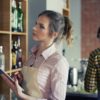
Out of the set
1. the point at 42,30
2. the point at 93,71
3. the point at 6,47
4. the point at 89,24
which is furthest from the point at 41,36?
the point at 89,24

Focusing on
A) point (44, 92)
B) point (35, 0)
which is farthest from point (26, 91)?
point (35, 0)

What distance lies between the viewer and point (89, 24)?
396 cm

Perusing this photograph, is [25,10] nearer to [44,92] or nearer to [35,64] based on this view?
[35,64]

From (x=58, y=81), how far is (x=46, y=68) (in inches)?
4.1

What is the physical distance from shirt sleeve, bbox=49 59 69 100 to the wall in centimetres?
272

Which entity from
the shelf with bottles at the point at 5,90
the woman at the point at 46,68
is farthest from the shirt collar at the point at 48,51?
the shelf with bottles at the point at 5,90

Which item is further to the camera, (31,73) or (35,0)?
(35,0)

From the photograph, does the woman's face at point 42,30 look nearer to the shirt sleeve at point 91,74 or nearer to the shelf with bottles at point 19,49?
the shirt sleeve at point 91,74

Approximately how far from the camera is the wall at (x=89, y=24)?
393cm

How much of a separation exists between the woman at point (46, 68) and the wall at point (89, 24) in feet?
8.23

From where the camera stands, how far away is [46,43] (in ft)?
4.73

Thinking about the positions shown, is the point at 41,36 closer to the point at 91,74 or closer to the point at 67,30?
the point at 67,30

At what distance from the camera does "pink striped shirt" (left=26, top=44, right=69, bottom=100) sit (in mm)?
1304

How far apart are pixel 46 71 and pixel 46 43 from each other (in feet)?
0.56
